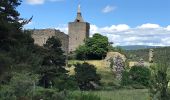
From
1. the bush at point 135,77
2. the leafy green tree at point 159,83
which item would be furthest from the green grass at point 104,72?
the leafy green tree at point 159,83

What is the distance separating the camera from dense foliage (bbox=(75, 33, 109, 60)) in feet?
307

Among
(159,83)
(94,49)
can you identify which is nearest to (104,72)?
(94,49)

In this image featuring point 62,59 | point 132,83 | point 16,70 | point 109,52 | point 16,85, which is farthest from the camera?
point 109,52

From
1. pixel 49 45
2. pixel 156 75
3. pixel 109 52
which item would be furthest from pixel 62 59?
pixel 109 52

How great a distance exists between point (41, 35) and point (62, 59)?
136 feet

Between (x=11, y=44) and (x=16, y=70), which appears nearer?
(x=16, y=70)

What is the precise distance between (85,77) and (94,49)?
43.2 meters

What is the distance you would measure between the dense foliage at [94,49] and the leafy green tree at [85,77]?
128 ft

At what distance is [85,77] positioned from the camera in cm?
5159

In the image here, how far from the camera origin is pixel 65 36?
95.1 metres

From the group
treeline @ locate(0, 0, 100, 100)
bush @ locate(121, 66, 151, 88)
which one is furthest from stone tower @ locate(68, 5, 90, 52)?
treeline @ locate(0, 0, 100, 100)

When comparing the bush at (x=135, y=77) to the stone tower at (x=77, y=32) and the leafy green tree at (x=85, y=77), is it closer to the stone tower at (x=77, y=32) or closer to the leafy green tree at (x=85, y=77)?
the leafy green tree at (x=85, y=77)

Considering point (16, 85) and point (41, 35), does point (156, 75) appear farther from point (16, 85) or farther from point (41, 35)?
point (41, 35)

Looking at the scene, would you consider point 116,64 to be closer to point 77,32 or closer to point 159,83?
point 77,32
